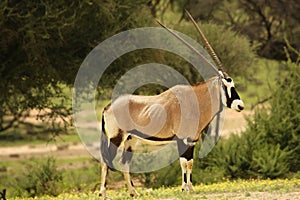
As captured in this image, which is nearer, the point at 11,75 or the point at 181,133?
the point at 181,133

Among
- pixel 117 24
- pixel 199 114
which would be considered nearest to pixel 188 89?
pixel 199 114

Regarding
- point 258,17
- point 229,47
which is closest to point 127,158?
point 229,47

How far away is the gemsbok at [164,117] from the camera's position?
14.5 metres

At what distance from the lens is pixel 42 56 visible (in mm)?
25203

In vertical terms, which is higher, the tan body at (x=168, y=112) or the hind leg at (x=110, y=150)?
the tan body at (x=168, y=112)

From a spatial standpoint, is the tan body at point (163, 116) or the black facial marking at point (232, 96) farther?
the black facial marking at point (232, 96)

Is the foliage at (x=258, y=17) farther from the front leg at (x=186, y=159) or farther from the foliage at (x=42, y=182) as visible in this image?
the front leg at (x=186, y=159)

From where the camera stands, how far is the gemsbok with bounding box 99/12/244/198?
1448 cm

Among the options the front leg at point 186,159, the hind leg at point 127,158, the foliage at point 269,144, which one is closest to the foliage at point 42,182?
the foliage at point 269,144

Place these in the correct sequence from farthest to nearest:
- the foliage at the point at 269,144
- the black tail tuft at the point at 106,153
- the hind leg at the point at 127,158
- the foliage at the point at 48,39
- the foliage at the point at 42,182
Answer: the foliage at the point at 48,39 < the foliage at the point at 42,182 < the foliage at the point at 269,144 < the hind leg at the point at 127,158 < the black tail tuft at the point at 106,153

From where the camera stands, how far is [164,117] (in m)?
14.7

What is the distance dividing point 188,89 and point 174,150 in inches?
352

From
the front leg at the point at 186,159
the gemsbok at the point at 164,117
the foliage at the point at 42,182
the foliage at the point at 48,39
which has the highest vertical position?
the foliage at the point at 48,39

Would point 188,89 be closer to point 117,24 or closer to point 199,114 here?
point 199,114
